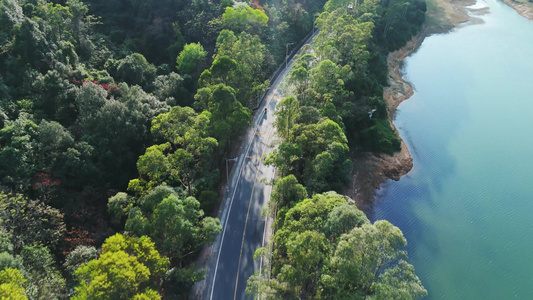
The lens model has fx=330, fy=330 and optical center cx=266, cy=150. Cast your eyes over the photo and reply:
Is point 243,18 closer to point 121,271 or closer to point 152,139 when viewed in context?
point 152,139

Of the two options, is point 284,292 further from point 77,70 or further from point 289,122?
point 77,70

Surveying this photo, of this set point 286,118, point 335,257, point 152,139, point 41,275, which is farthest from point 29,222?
point 286,118

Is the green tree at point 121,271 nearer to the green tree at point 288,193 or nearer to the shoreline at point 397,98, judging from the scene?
the green tree at point 288,193

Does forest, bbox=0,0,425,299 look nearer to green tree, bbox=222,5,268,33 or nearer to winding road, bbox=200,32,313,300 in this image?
green tree, bbox=222,5,268,33

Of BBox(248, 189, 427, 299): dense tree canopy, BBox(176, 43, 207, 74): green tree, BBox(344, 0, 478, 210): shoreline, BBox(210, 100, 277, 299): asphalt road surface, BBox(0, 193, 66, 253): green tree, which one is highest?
BBox(176, 43, 207, 74): green tree

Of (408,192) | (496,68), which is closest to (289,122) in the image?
(408,192)

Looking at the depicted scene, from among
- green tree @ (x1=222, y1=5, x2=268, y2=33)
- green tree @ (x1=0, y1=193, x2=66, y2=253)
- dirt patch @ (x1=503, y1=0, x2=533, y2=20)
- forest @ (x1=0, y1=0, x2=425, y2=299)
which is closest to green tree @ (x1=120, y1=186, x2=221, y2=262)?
forest @ (x1=0, y1=0, x2=425, y2=299)

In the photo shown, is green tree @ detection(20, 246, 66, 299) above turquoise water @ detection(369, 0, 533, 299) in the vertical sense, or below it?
above
